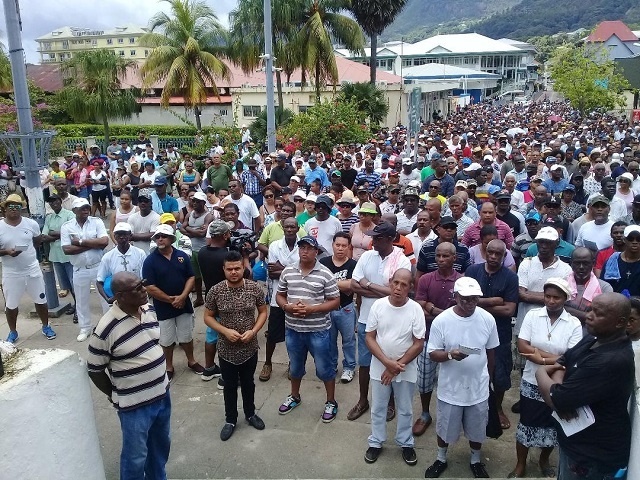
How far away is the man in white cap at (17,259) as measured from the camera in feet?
22.6

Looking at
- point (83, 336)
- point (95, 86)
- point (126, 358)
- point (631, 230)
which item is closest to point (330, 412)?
point (126, 358)

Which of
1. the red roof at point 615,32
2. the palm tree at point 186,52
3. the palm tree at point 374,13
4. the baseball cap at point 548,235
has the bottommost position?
the baseball cap at point 548,235

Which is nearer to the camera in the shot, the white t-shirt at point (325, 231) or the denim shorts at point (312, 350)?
A: the denim shorts at point (312, 350)

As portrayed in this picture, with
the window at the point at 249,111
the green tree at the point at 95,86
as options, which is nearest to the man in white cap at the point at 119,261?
the green tree at the point at 95,86

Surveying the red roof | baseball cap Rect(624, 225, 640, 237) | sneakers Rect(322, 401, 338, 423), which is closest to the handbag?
sneakers Rect(322, 401, 338, 423)

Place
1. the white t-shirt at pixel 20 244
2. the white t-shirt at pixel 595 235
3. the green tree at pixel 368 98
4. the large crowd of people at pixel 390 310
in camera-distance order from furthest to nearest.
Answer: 1. the green tree at pixel 368 98
2. the white t-shirt at pixel 20 244
3. the white t-shirt at pixel 595 235
4. the large crowd of people at pixel 390 310

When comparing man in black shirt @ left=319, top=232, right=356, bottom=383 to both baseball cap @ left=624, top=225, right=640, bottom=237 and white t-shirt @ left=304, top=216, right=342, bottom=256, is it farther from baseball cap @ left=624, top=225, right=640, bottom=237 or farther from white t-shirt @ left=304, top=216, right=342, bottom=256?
baseball cap @ left=624, top=225, right=640, bottom=237

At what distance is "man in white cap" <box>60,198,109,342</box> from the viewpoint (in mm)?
6941

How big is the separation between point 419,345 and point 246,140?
1457 centimetres

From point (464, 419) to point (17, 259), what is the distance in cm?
559

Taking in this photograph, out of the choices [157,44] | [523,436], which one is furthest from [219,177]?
[157,44]

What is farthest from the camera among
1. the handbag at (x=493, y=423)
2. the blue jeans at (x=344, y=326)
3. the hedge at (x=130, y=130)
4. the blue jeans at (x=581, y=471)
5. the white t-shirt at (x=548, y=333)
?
the hedge at (x=130, y=130)

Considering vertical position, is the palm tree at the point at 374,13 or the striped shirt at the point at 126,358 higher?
the palm tree at the point at 374,13

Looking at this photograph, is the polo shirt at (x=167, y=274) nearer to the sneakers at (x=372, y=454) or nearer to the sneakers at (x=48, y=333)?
the sneakers at (x=48, y=333)
